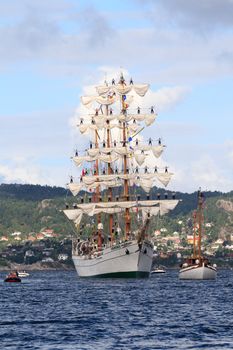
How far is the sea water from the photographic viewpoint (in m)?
83.7

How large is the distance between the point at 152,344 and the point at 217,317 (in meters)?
23.5

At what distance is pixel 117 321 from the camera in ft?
331

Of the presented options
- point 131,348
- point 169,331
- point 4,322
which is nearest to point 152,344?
point 131,348

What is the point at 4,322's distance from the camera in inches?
4008

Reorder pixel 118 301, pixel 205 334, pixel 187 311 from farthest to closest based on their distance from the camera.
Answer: pixel 118 301 < pixel 187 311 < pixel 205 334

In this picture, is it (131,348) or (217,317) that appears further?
(217,317)

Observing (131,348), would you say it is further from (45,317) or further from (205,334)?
(45,317)

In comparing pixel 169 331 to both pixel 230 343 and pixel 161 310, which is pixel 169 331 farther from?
pixel 161 310

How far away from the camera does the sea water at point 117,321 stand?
3295 inches

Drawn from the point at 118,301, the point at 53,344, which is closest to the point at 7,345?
the point at 53,344

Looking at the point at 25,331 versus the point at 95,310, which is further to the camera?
the point at 95,310

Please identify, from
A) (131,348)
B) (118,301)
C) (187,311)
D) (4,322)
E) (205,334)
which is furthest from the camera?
(118,301)

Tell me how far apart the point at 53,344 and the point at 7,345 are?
345cm

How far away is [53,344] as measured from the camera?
8306cm
